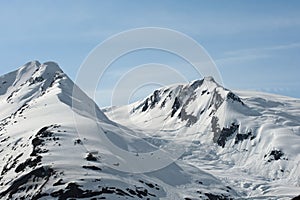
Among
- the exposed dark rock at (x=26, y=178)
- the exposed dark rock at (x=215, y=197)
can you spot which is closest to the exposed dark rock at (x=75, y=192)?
the exposed dark rock at (x=26, y=178)

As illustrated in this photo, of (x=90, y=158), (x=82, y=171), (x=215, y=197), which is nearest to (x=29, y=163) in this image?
(x=82, y=171)

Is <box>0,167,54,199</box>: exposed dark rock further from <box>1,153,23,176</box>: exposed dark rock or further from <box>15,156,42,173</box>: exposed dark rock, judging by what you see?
<box>1,153,23,176</box>: exposed dark rock

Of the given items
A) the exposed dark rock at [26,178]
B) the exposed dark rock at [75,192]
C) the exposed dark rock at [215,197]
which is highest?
the exposed dark rock at [215,197]

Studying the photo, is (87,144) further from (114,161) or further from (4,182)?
(4,182)

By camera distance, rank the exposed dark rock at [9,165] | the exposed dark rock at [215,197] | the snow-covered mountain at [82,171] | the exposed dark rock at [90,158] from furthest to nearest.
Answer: the exposed dark rock at [215,197] → the exposed dark rock at [9,165] → the exposed dark rock at [90,158] → the snow-covered mountain at [82,171]

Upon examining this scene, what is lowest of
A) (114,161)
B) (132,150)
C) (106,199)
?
(106,199)

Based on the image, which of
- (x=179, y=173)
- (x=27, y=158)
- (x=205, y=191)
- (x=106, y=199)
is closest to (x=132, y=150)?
(x=179, y=173)

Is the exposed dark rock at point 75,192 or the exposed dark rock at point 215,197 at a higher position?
the exposed dark rock at point 215,197

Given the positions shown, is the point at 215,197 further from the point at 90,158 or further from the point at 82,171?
the point at 82,171

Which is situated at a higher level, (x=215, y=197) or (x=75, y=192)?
(x=215, y=197)

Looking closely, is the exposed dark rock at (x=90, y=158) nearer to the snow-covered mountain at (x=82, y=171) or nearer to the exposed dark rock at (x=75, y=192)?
the snow-covered mountain at (x=82, y=171)

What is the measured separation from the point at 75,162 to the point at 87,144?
20211mm

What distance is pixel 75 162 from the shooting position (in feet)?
504

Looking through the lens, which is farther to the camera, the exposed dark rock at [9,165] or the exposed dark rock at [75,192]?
the exposed dark rock at [9,165]
